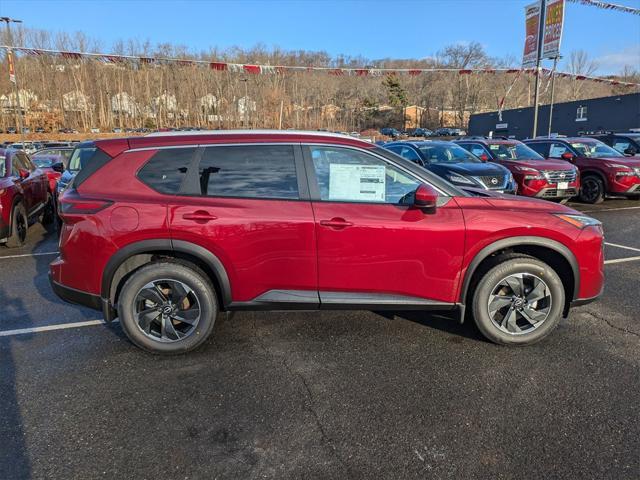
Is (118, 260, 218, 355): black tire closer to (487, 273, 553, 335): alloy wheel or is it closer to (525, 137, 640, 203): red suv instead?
(487, 273, 553, 335): alloy wheel

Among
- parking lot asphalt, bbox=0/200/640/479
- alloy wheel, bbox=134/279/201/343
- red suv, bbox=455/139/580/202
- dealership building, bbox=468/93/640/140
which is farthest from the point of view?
dealership building, bbox=468/93/640/140

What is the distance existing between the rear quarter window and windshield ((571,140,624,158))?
1130cm

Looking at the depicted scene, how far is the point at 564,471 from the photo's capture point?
7.34ft

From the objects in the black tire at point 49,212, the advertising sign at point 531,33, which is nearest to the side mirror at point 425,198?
the black tire at point 49,212

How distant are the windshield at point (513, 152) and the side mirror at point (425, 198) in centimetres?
893

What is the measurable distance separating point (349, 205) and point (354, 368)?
123cm

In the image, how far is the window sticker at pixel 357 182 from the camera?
339 cm

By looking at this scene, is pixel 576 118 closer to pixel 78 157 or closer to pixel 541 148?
pixel 541 148

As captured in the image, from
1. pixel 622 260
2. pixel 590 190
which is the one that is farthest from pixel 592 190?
pixel 622 260

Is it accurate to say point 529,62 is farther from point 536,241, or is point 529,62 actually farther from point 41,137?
point 41,137

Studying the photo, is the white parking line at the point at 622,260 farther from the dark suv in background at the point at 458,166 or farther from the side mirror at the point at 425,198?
the side mirror at the point at 425,198

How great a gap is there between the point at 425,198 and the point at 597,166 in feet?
32.8

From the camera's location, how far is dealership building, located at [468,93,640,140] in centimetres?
3938

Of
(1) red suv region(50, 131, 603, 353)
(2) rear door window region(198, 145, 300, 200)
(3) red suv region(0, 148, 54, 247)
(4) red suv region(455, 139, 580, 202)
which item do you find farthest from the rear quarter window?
(4) red suv region(455, 139, 580, 202)
